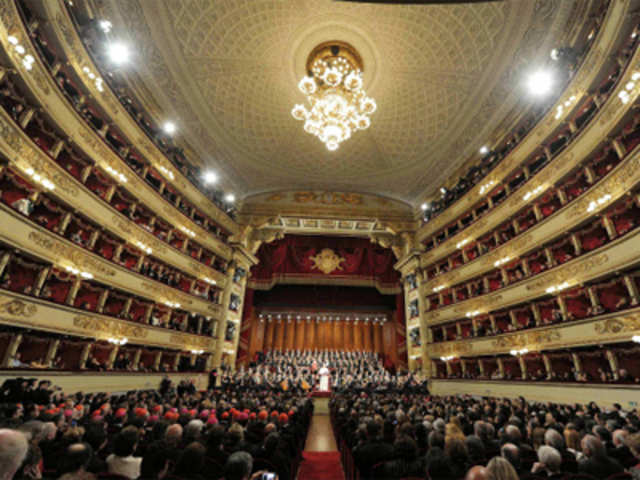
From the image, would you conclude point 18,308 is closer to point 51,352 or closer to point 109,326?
point 51,352

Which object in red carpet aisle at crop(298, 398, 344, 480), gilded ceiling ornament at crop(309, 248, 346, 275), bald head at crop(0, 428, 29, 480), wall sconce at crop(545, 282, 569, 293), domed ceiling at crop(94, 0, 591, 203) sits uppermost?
domed ceiling at crop(94, 0, 591, 203)

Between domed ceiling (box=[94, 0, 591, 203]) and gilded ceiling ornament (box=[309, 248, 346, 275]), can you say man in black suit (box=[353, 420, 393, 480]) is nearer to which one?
domed ceiling (box=[94, 0, 591, 203])

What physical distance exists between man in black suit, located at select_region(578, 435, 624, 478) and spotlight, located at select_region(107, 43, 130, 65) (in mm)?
15559

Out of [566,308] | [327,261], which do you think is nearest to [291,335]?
[327,261]

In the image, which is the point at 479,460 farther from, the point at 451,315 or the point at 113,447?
the point at 451,315

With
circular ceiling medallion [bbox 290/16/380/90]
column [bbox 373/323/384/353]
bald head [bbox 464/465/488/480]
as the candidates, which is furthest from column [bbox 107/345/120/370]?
column [bbox 373/323/384/353]

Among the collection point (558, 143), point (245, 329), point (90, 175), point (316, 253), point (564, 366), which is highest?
point (316, 253)

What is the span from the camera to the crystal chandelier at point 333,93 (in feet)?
40.8

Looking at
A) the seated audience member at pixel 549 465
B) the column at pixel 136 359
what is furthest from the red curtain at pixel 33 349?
the seated audience member at pixel 549 465

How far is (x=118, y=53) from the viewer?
36.9 feet

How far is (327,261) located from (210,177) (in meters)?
10.8

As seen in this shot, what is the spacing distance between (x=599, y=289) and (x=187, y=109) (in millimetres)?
18149

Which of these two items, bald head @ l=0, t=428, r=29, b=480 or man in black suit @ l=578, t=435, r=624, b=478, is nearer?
bald head @ l=0, t=428, r=29, b=480

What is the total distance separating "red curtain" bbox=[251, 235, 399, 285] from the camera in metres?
24.5
